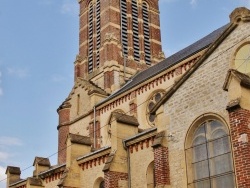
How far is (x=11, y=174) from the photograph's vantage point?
96.3 feet

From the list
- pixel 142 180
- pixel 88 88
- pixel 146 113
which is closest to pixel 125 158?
pixel 142 180

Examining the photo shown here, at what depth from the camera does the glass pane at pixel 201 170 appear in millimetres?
14250

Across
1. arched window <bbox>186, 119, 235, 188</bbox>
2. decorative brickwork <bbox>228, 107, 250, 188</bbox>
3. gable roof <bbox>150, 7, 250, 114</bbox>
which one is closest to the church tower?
gable roof <bbox>150, 7, 250, 114</bbox>

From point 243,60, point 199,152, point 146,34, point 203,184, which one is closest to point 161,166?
point 199,152

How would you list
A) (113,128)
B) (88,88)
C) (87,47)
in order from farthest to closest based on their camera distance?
1. (87,47)
2. (88,88)
3. (113,128)

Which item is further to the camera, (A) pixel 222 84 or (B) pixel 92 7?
(B) pixel 92 7

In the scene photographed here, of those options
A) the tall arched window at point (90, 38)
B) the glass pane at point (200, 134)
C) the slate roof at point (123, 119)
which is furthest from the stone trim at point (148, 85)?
the tall arched window at point (90, 38)

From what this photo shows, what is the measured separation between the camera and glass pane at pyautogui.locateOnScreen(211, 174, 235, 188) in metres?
13.3

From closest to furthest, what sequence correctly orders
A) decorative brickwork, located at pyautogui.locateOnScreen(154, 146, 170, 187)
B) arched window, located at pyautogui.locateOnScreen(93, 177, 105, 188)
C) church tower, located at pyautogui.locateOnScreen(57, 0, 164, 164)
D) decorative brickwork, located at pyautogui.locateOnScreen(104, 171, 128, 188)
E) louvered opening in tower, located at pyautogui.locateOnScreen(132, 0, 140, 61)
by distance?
1. decorative brickwork, located at pyautogui.locateOnScreen(154, 146, 170, 187)
2. decorative brickwork, located at pyautogui.locateOnScreen(104, 171, 128, 188)
3. arched window, located at pyautogui.locateOnScreen(93, 177, 105, 188)
4. church tower, located at pyautogui.locateOnScreen(57, 0, 164, 164)
5. louvered opening in tower, located at pyautogui.locateOnScreen(132, 0, 140, 61)

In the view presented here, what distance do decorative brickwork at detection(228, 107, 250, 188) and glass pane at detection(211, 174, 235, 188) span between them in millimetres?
901

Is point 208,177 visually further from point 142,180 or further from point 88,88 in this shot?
point 88,88

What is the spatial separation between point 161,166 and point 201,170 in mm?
1549

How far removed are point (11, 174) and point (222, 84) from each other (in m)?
19.9

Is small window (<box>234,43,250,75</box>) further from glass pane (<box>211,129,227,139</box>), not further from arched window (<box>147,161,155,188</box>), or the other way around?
arched window (<box>147,161,155,188</box>)
